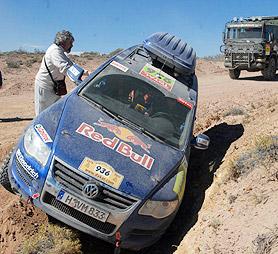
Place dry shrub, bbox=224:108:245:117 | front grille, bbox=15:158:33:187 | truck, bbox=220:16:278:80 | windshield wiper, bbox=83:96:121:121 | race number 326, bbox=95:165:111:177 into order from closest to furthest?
race number 326, bbox=95:165:111:177 → front grille, bbox=15:158:33:187 → windshield wiper, bbox=83:96:121:121 → dry shrub, bbox=224:108:245:117 → truck, bbox=220:16:278:80

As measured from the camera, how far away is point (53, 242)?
14.6 feet

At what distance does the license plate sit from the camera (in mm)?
4168

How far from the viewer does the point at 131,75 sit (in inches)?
240

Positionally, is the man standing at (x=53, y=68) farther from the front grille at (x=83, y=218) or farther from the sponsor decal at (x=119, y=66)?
the front grille at (x=83, y=218)

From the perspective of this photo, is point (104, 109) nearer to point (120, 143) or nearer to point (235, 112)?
point (120, 143)

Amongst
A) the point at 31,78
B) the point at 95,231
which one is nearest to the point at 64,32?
the point at 95,231

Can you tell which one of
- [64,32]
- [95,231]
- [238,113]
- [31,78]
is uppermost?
[64,32]

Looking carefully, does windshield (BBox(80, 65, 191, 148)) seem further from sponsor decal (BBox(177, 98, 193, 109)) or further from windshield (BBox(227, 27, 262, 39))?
windshield (BBox(227, 27, 262, 39))

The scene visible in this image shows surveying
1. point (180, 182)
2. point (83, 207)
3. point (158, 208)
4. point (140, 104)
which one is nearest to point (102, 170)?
point (83, 207)

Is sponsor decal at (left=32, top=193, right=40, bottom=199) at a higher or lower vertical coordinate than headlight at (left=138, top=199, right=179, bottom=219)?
higher

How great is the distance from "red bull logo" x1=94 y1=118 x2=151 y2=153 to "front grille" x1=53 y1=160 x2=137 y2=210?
800 mm

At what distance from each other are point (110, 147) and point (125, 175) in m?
0.42

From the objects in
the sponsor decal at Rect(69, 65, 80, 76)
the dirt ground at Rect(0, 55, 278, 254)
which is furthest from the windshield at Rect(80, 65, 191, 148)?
the dirt ground at Rect(0, 55, 278, 254)

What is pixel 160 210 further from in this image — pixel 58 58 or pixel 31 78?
pixel 31 78
